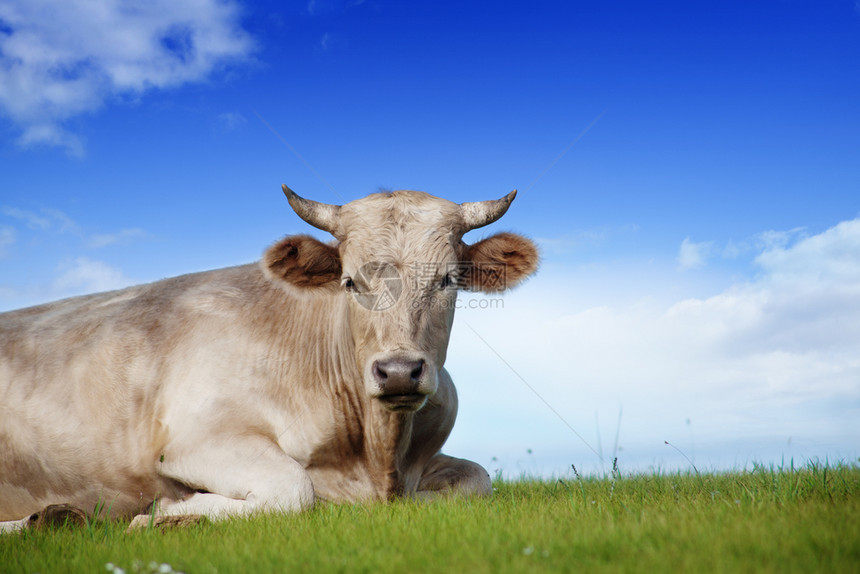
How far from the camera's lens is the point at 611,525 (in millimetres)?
4375

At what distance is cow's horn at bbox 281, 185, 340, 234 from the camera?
6754 millimetres

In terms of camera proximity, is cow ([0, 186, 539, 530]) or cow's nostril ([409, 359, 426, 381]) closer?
cow's nostril ([409, 359, 426, 381])

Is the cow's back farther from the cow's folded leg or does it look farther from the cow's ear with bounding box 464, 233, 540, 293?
the cow's ear with bounding box 464, 233, 540, 293

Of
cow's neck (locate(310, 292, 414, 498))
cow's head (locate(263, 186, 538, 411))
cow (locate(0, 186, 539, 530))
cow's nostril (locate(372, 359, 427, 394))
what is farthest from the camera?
cow's neck (locate(310, 292, 414, 498))

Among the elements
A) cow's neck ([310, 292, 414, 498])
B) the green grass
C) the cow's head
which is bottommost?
the green grass

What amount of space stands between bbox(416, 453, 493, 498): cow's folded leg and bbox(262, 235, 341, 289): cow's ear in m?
2.20

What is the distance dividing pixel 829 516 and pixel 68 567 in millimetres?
4603

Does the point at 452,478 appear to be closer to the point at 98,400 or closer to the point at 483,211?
the point at 483,211

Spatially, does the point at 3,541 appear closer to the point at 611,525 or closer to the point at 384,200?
the point at 384,200

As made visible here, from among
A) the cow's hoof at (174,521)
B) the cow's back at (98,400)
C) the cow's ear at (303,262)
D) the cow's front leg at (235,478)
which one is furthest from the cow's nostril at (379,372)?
the cow's back at (98,400)

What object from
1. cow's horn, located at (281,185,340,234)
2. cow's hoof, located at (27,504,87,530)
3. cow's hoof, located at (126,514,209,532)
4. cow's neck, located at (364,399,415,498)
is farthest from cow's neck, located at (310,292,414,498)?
cow's hoof, located at (27,504,87,530)

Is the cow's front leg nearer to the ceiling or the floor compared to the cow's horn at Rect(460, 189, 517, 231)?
nearer to the floor

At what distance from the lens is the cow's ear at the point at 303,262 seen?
6.74 metres

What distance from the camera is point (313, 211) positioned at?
22.2ft
